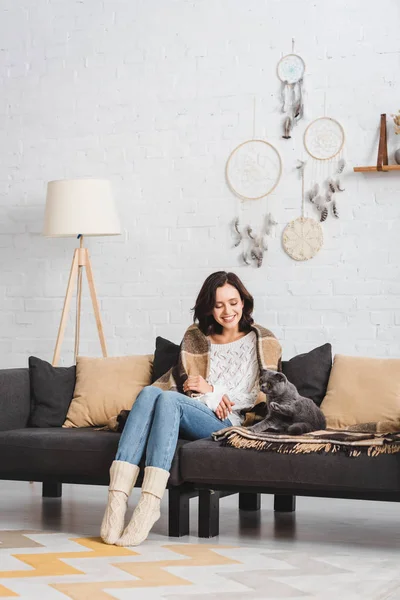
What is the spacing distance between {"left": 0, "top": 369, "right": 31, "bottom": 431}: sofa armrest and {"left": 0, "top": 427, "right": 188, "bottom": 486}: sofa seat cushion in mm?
272

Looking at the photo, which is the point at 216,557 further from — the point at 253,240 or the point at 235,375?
the point at 253,240

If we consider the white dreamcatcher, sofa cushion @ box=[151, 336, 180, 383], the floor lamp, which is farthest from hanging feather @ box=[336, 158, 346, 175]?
sofa cushion @ box=[151, 336, 180, 383]

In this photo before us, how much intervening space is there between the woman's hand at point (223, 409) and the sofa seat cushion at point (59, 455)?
227 mm

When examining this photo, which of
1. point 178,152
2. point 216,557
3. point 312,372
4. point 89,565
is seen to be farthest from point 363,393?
point 178,152

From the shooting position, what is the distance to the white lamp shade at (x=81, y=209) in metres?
5.07

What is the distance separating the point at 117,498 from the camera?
3.51 m

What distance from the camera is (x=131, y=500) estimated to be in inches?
184

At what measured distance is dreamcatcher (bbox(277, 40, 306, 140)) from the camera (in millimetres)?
5223

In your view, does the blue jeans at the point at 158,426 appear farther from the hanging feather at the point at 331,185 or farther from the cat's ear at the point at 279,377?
the hanging feather at the point at 331,185

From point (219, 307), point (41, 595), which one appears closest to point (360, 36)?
point (219, 307)

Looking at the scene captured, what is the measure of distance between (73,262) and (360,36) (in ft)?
6.54

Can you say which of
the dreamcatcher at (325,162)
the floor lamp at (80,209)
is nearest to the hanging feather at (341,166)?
the dreamcatcher at (325,162)

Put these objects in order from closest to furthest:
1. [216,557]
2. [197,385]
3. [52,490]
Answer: [216,557]
[197,385]
[52,490]

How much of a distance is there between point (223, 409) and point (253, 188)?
178cm
